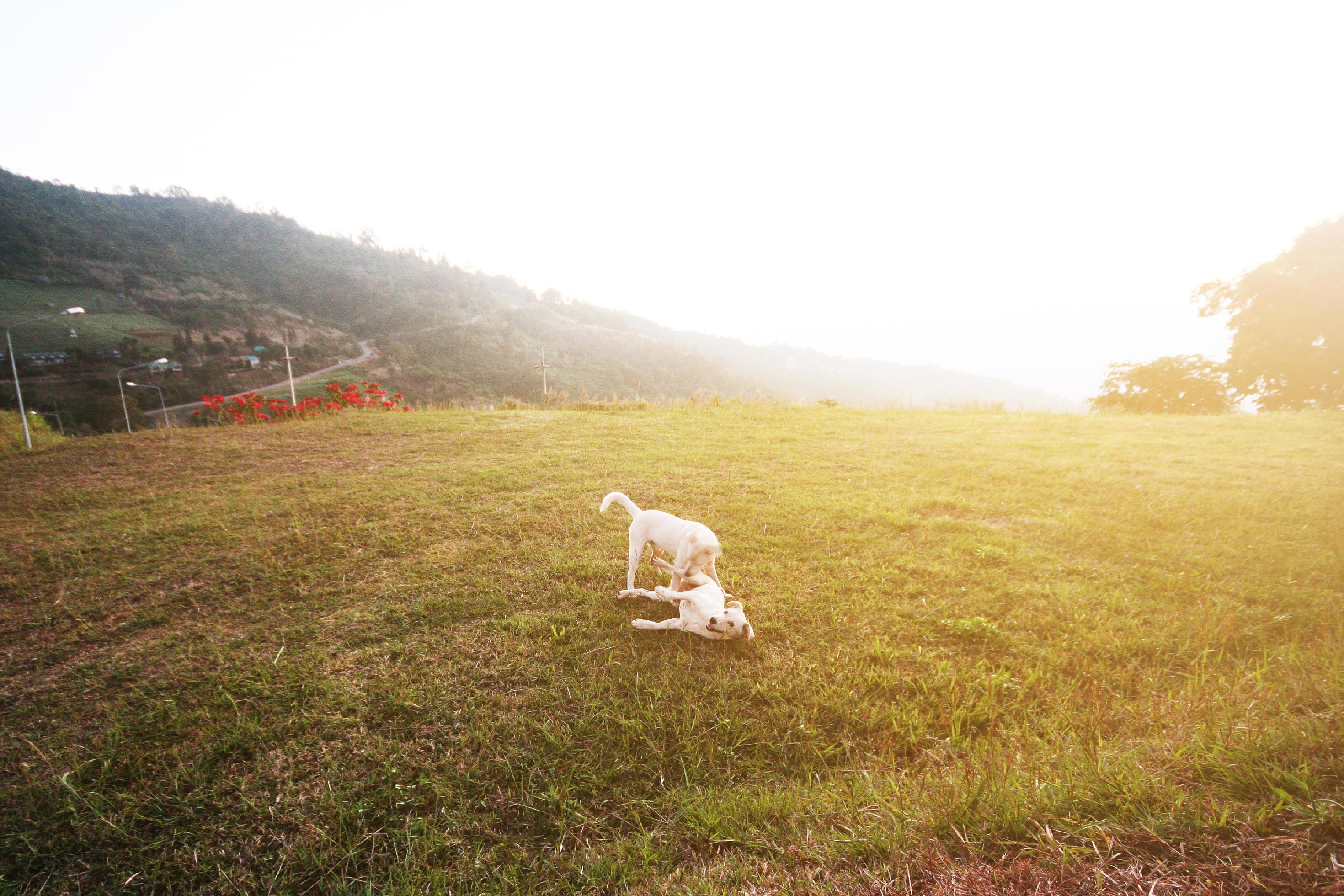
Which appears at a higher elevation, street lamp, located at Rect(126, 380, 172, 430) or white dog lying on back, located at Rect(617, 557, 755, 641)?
white dog lying on back, located at Rect(617, 557, 755, 641)

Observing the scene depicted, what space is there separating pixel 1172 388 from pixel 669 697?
69.9ft

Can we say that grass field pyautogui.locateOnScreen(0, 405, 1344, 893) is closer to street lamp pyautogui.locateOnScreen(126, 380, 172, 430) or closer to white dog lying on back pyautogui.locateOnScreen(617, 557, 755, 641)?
white dog lying on back pyautogui.locateOnScreen(617, 557, 755, 641)

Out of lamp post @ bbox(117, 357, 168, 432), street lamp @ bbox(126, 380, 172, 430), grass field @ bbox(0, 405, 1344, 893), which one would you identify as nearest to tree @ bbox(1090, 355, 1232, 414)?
grass field @ bbox(0, 405, 1344, 893)

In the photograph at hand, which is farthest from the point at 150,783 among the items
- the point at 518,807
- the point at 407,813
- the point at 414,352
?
the point at 414,352

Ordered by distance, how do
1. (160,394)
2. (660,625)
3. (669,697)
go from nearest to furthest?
(669,697) → (660,625) → (160,394)

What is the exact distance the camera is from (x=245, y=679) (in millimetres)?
2600

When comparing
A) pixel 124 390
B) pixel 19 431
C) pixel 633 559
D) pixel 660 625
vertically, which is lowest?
pixel 124 390

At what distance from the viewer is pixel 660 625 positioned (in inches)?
116

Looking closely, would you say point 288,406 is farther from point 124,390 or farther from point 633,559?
point 124,390

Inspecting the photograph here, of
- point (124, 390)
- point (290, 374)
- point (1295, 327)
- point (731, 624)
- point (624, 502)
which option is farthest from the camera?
point (124, 390)

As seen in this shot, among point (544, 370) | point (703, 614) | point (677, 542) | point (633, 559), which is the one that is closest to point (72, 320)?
point (544, 370)

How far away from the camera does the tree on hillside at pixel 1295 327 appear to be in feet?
46.2

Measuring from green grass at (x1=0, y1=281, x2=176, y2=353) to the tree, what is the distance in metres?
76.3

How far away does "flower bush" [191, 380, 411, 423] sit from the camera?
9.92m
